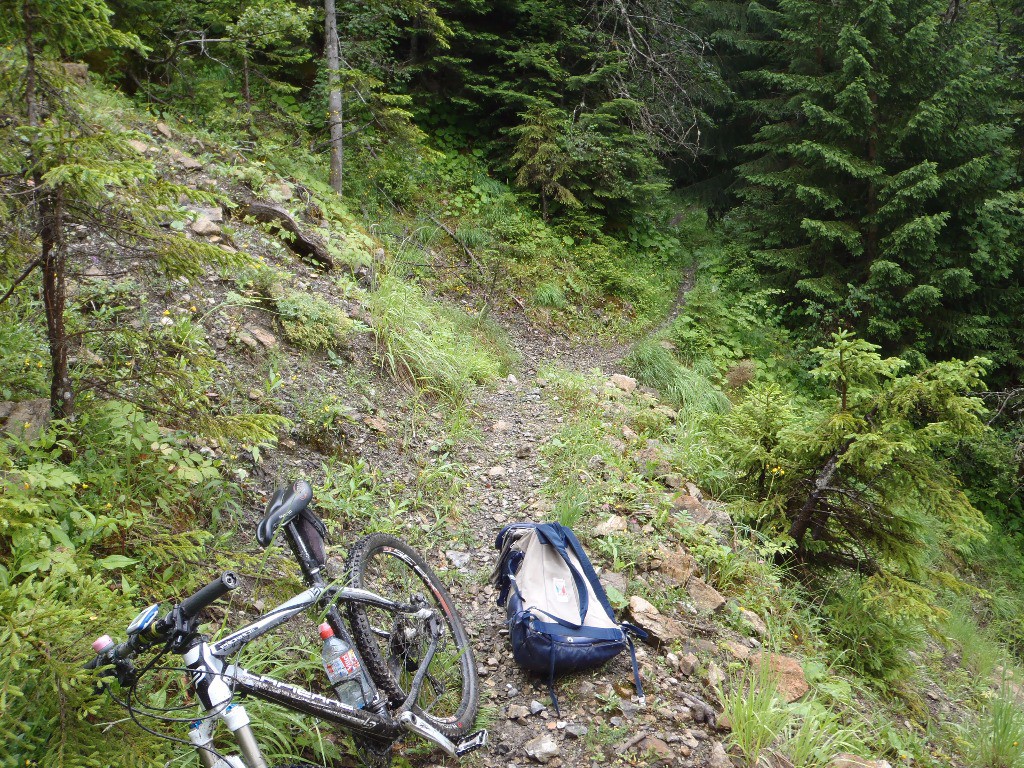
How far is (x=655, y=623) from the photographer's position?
3.46 meters

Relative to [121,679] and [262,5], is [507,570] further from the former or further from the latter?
[262,5]

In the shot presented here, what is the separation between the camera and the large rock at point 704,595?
12.3ft

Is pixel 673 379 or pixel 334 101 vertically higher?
pixel 334 101

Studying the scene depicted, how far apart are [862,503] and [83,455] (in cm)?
469

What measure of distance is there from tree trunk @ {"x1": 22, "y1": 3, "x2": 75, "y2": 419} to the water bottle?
154cm


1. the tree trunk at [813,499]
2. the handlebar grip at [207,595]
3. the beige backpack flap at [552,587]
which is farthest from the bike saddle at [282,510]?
the tree trunk at [813,499]

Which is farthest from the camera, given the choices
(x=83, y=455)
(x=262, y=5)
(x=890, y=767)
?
(x=262, y=5)

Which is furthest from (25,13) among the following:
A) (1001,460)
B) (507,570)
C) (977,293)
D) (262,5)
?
(977,293)

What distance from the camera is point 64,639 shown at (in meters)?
1.70

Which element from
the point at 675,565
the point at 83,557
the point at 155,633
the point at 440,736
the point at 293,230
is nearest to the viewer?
the point at 155,633

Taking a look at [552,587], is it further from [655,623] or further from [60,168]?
[60,168]

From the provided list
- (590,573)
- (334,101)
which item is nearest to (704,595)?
(590,573)

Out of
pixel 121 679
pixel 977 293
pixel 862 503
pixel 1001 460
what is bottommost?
pixel 1001 460

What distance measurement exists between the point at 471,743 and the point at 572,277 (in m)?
8.22
